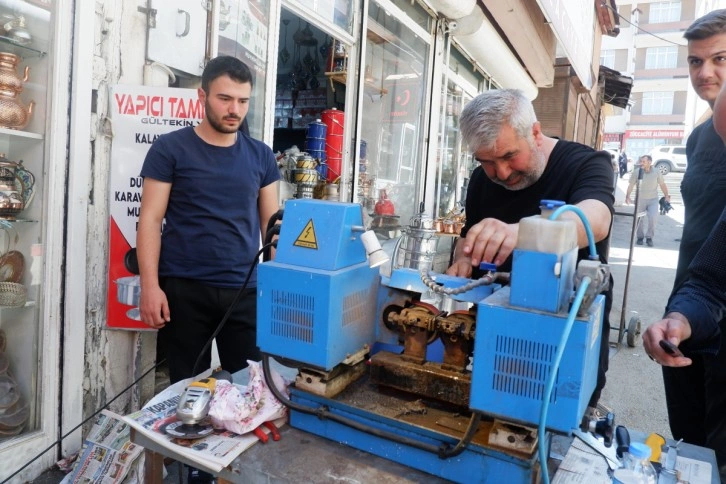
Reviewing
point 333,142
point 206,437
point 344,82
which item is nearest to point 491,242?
point 206,437

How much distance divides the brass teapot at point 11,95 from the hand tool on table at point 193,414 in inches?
62.2

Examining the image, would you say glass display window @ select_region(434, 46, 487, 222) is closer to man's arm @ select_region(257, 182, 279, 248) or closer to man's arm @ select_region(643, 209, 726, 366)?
man's arm @ select_region(257, 182, 279, 248)

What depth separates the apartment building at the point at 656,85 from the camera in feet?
115

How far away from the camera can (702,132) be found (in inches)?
86.3

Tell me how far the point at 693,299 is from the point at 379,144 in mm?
3787

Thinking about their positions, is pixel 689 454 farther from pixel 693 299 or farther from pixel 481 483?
pixel 481 483

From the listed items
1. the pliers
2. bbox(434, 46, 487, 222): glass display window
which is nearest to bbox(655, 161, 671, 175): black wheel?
bbox(434, 46, 487, 222): glass display window

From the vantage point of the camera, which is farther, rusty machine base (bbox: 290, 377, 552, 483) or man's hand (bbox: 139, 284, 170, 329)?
man's hand (bbox: 139, 284, 170, 329)

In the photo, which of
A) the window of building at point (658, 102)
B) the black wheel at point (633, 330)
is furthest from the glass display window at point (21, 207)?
the window of building at point (658, 102)

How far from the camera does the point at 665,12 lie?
116 feet

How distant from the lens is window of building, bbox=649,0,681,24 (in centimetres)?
3497

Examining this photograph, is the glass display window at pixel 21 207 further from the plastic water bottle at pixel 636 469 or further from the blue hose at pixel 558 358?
the plastic water bottle at pixel 636 469

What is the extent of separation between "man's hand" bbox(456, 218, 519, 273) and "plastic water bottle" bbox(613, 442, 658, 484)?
528 mm

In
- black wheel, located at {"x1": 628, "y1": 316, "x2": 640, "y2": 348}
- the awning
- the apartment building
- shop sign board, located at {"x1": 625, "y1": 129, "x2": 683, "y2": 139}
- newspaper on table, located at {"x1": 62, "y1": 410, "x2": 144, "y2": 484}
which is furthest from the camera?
shop sign board, located at {"x1": 625, "y1": 129, "x2": 683, "y2": 139}
